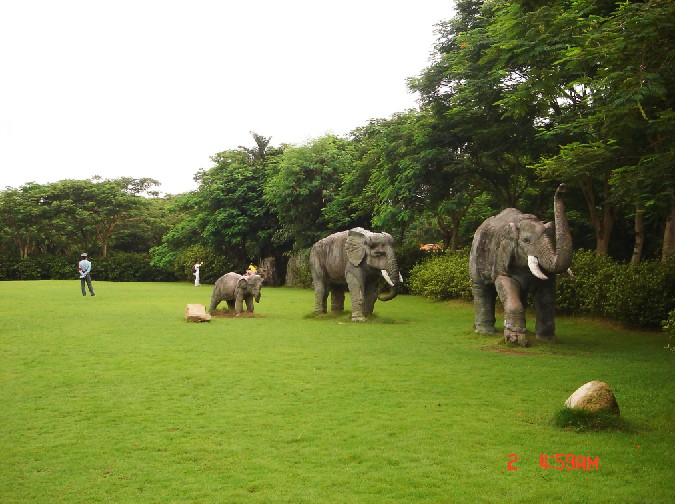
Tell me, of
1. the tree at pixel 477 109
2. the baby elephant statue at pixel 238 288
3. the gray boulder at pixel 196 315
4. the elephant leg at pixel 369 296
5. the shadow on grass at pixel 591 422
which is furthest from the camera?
the tree at pixel 477 109

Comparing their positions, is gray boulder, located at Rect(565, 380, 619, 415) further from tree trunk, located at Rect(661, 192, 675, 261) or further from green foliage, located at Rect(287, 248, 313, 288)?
green foliage, located at Rect(287, 248, 313, 288)

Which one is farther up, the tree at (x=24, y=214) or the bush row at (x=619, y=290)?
the tree at (x=24, y=214)

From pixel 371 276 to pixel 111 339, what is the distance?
5.65 m

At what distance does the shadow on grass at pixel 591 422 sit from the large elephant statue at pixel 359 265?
7.86 m

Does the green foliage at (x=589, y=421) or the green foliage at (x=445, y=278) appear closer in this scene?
the green foliage at (x=589, y=421)

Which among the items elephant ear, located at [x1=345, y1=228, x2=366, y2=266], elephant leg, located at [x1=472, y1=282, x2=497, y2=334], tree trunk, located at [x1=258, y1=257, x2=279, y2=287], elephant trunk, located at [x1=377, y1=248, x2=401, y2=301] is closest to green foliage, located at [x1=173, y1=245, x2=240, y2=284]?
tree trunk, located at [x1=258, y1=257, x2=279, y2=287]

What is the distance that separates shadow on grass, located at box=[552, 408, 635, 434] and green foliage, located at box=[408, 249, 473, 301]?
40.6 ft

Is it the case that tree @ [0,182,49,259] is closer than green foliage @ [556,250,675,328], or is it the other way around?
green foliage @ [556,250,675,328]

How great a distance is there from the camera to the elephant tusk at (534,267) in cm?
987

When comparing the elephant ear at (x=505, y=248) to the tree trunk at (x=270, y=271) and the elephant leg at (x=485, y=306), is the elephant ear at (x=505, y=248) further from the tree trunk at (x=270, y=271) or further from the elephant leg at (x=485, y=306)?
the tree trunk at (x=270, y=271)

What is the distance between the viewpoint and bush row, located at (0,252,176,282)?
4075 cm

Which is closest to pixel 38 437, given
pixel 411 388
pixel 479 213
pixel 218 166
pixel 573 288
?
pixel 411 388
